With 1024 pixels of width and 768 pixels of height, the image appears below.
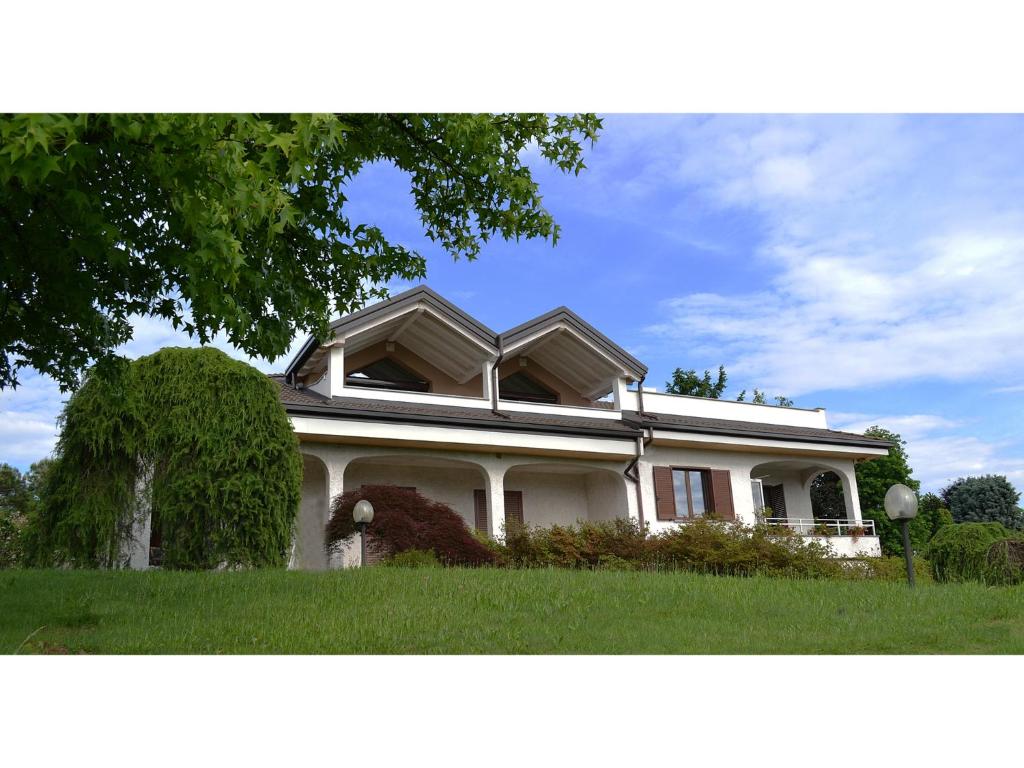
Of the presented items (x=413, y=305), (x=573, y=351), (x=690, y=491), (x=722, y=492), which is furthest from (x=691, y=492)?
(x=413, y=305)

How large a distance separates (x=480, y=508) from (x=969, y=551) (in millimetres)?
12206

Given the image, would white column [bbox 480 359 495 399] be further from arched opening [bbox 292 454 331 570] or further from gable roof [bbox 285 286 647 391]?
arched opening [bbox 292 454 331 570]

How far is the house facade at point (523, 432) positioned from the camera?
59.7ft

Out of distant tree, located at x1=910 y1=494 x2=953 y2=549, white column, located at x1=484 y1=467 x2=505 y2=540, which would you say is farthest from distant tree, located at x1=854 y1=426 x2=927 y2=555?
white column, located at x1=484 y1=467 x2=505 y2=540

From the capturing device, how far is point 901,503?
40.5ft

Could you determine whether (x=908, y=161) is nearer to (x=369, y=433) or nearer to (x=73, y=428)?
(x=369, y=433)

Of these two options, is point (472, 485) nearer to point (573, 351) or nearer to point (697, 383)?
point (573, 351)

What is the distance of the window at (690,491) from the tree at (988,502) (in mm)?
21866

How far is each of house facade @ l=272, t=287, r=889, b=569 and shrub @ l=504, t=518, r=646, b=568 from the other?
1.14m

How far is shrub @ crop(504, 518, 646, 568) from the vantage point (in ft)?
56.0

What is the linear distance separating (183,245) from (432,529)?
33.3ft

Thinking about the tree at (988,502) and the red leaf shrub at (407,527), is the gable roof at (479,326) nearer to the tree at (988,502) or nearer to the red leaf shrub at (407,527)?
the red leaf shrub at (407,527)

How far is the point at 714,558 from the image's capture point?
16953 millimetres
